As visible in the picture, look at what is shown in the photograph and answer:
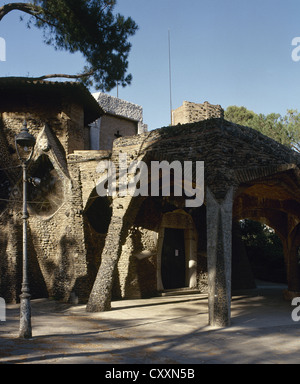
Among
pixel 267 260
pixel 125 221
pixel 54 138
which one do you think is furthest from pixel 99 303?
pixel 267 260

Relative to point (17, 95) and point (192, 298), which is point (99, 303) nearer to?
point (192, 298)

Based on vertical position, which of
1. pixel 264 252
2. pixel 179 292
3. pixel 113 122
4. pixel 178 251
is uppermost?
pixel 113 122

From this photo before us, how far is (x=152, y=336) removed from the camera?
848 centimetres

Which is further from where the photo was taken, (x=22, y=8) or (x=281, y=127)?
(x=281, y=127)

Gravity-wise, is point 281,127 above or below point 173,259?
above

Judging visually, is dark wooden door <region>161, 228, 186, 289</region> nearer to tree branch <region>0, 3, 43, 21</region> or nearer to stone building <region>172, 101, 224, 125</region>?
stone building <region>172, 101, 224, 125</region>

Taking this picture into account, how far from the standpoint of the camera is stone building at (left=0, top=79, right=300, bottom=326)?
12258 millimetres

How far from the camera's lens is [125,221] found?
12.1m

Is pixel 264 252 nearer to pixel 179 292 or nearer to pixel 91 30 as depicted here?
pixel 179 292

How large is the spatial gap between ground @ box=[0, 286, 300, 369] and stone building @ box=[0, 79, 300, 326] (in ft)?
5.12

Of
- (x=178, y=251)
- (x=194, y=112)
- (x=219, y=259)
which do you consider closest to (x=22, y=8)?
(x=194, y=112)

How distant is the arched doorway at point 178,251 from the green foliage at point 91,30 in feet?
20.7

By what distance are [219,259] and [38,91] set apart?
1023 centimetres

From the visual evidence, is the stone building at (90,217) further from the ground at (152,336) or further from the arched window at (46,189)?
the ground at (152,336)
